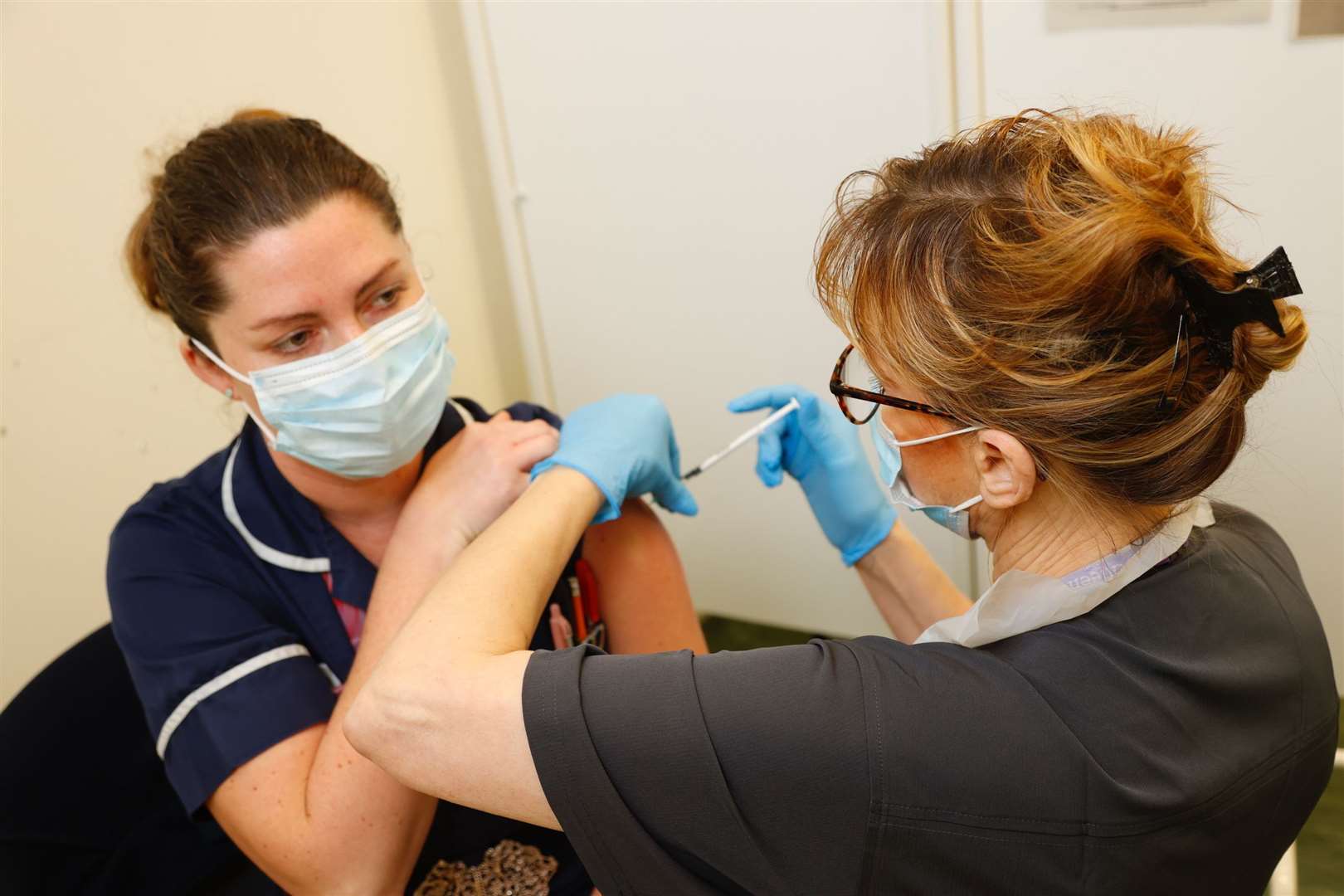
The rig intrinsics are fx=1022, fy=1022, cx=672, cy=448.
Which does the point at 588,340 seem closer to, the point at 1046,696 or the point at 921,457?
the point at 921,457

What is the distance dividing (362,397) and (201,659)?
1.16 feet

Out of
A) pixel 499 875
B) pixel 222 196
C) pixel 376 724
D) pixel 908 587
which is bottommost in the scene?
pixel 499 875

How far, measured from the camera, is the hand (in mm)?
1282

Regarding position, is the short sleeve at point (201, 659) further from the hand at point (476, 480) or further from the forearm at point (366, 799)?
the hand at point (476, 480)

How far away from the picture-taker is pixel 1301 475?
172 centimetres

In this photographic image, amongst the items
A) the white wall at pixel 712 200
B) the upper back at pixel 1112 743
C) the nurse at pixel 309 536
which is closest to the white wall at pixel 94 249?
the white wall at pixel 712 200

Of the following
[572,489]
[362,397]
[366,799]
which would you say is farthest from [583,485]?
[366,799]

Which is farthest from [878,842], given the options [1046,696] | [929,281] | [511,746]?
[929,281]

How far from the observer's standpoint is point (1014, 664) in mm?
879

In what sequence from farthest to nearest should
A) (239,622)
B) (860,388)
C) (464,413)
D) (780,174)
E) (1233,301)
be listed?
(780,174)
(464,413)
(239,622)
(860,388)
(1233,301)

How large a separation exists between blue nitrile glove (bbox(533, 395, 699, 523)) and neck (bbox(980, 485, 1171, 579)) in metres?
0.45

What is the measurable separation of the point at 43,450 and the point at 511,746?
1.38 metres

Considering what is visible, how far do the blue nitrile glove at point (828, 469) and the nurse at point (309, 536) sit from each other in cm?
25

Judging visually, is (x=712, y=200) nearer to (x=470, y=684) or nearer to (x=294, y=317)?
(x=294, y=317)
